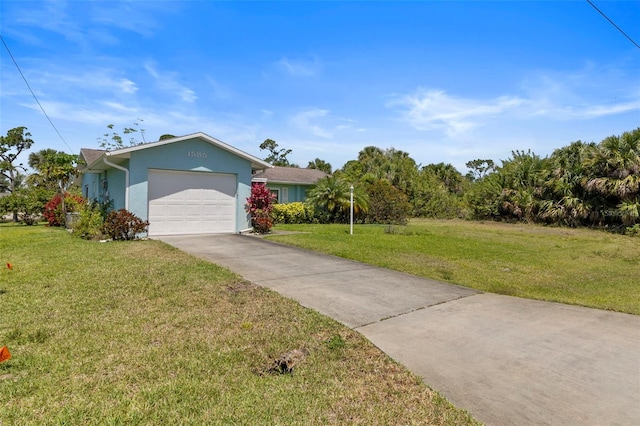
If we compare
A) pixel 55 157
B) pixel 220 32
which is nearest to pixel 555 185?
pixel 220 32

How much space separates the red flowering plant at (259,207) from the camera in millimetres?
13859

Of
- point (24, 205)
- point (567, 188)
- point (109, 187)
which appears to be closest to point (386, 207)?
point (567, 188)

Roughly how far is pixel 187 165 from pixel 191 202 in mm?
1361

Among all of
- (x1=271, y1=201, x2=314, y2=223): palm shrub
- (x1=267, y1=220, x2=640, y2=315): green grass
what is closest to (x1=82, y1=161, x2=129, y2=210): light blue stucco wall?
(x1=267, y1=220, x2=640, y2=315): green grass

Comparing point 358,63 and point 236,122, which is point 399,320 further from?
point 236,122

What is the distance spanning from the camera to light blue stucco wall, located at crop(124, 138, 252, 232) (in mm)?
12023

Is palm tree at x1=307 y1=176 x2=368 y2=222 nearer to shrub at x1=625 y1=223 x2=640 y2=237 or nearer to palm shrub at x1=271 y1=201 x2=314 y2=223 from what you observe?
palm shrub at x1=271 y1=201 x2=314 y2=223

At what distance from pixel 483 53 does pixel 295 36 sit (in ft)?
16.4

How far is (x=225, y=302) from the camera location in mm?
4996

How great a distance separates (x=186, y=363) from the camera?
3.21 m

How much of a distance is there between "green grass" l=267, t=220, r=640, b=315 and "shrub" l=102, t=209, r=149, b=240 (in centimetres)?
422

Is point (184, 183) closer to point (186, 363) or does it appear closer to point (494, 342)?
point (186, 363)

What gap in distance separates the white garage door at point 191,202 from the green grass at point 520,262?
2.54 metres

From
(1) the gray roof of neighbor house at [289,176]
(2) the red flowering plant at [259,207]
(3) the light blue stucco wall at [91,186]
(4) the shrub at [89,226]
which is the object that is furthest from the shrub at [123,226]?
(1) the gray roof of neighbor house at [289,176]
